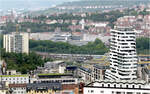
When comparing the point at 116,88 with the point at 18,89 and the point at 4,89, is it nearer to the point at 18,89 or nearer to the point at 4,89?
the point at 4,89

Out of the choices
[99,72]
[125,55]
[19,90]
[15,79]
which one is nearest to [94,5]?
[99,72]

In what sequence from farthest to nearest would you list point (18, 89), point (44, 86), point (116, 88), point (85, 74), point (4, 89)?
point (85, 74) < point (18, 89) < point (4, 89) < point (44, 86) < point (116, 88)

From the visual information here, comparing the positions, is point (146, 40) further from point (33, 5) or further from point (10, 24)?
point (33, 5)

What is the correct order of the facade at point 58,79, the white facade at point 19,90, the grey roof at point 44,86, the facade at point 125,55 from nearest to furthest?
the grey roof at point 44,86 < the white facade at point 19,90 < the facade at point 58,79 < the facade at point 125,55

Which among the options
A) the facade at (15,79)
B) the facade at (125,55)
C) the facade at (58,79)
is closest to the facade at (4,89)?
the facade at (58,79)

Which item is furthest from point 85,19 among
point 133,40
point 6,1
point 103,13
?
point 133,40

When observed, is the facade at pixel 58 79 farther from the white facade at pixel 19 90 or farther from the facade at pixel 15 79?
the white facade at pixel 19 90
